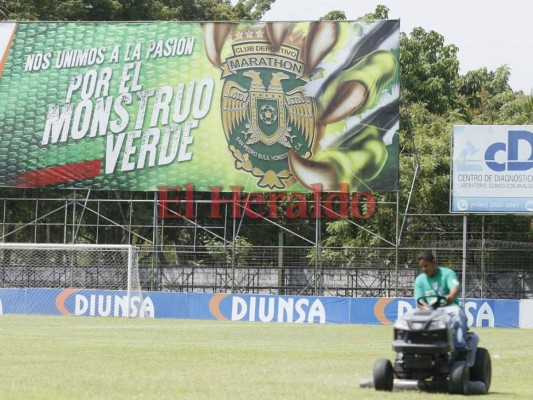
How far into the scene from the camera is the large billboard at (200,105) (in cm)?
3650

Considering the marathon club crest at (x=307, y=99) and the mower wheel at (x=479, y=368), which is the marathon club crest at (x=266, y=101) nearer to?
the marathon club crest at (x=307, y=99)

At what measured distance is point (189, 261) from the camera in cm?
3975

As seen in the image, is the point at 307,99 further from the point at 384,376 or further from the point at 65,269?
the point at 384,376

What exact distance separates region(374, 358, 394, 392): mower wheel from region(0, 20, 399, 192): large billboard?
24175 mm

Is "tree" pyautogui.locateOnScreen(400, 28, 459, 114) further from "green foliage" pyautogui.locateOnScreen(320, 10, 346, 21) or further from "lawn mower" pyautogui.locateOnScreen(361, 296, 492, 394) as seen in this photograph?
"lawn mower" pyautogui.locateOnScreen(361, 296, 492, 394)

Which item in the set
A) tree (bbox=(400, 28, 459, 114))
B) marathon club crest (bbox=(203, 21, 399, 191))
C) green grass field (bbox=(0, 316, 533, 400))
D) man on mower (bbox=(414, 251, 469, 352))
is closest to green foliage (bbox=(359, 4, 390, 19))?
tree (bbox=(400, 28, 459, 114))

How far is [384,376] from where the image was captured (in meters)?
12.1

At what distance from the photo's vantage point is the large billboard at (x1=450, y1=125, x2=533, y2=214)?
1361 inches

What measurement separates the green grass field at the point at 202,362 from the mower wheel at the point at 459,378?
235 mm

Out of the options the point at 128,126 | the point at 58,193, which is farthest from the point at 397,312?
the point at 58,193

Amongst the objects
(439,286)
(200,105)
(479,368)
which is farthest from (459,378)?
(200,105)

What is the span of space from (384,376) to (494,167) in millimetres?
23388

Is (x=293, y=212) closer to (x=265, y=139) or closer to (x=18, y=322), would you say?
(x=265, y=139)

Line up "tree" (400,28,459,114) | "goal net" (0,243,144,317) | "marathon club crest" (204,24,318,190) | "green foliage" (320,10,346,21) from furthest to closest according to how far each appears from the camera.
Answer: "green foliage" (320,10,346,21) → "tree" (400,28,459,114) → "goal net" (0,243,144,317) → "marathon club crest" (204,24,318,190)
